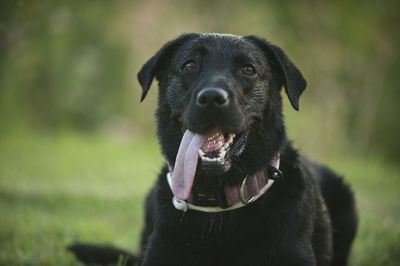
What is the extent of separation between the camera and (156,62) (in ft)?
11.3

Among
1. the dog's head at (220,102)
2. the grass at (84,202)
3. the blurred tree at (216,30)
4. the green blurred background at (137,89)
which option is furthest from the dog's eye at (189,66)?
the blurred tree at (216,30)

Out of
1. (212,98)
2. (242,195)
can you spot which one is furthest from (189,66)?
(242,195)

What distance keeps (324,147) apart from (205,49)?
474 inches

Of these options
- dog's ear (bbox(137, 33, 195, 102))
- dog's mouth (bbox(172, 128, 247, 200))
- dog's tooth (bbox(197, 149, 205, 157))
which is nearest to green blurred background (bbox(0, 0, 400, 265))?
dog's ear (bbox(137, 33, 195, 102))

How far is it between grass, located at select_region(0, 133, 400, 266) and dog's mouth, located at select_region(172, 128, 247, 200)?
168 centimetres

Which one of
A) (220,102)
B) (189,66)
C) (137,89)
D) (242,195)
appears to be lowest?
(137,89)

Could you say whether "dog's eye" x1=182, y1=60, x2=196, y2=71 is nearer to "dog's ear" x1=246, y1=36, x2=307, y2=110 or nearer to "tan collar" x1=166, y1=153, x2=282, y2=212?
"dog's ear" x1=246, y1=36, x2=307, y2=110

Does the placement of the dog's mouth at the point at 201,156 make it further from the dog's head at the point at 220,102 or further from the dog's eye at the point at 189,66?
the dog's eye at the point at 189,66

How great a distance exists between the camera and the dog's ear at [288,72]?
3.22 meters

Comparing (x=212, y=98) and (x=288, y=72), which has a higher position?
(x=288, y=72)

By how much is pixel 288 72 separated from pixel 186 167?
1.19 m

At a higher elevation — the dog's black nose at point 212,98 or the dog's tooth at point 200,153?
the dog's black nose at point 212,98

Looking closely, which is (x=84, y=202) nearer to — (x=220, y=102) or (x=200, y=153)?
(x=200, y=153)

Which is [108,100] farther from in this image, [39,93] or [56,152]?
[56,152]
